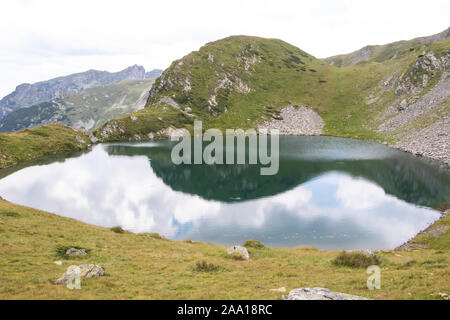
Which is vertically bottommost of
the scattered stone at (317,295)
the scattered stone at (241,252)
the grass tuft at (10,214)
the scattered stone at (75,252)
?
the scattered stone at (241,252)

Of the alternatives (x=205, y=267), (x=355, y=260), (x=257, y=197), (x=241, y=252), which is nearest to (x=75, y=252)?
Result: (x=205, y=267)

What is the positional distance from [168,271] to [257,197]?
146 ft

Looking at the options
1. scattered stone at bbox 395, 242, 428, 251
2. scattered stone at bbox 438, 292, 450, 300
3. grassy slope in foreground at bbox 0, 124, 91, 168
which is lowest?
scattered stone at bbox 395, 242, 428, 251

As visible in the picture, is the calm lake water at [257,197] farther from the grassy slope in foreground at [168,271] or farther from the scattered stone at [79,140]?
the scattered stone at [79,140]

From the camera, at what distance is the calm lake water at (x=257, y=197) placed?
4834cm

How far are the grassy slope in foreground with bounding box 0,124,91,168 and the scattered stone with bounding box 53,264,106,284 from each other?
11773 cm

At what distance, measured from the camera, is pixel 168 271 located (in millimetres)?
24438

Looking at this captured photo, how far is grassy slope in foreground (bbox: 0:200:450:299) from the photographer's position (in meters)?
17.7

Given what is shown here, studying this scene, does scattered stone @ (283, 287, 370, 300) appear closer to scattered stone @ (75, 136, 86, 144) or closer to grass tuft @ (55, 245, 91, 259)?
grass tuft @ (55, 245, 91, 259)

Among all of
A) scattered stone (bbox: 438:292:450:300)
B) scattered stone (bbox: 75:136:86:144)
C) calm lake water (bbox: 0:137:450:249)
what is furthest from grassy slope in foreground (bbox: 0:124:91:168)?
scattered stone (bbox: 438:292:450:300)

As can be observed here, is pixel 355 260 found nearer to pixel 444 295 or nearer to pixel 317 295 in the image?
pixel 444 295

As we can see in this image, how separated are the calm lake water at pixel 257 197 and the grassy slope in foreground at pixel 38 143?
2007cm

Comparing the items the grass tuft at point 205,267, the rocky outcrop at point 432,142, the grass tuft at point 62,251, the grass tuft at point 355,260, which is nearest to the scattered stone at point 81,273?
the grass tuft at point 62,251
